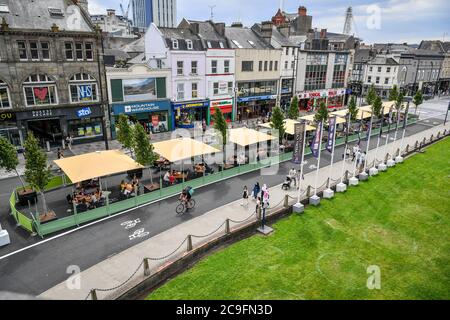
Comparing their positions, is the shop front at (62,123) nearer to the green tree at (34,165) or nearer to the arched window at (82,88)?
the arched window at (82,88)

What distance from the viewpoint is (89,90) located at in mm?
33344

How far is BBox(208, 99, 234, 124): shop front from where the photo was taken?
144ft

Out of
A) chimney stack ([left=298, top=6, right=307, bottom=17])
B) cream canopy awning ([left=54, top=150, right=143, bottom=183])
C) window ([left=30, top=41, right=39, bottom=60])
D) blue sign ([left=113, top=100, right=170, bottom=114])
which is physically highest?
chimney stack ([left=298, top=6, right=307, bottom=17])

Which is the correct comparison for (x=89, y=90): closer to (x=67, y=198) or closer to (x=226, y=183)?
(x=67, y=198)

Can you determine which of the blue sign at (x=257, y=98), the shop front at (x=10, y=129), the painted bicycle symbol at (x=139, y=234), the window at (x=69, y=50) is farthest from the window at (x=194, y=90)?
the painted bicycle symbol at (x=139, y=234)

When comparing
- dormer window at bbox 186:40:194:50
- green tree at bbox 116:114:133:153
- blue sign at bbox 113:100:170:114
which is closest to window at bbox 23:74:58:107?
blue sign at bbox 113:100:170:114

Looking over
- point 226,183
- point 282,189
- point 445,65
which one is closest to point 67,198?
point 226,183

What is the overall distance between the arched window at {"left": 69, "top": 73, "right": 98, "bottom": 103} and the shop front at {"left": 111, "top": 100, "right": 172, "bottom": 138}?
2549mm

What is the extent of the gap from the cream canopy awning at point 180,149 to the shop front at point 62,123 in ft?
43.0

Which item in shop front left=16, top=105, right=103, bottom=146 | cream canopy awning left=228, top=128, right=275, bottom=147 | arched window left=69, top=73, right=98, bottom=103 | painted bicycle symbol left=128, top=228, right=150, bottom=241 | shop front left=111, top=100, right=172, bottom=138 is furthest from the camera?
shop front left=111, top=100, right=172, bottom=138

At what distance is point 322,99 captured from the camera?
58844 millimetres

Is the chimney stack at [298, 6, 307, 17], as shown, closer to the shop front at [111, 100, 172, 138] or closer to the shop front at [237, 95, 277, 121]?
the shop front at [237, 95, 277, 121]

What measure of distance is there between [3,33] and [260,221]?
27.1 m

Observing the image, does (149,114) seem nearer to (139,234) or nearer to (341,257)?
(139,234)
